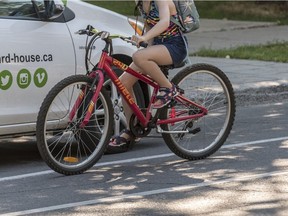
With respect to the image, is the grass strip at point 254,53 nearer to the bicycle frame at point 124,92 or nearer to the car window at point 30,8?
the bicycle frame at point 124,92

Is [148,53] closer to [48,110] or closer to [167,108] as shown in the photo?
[167,108]

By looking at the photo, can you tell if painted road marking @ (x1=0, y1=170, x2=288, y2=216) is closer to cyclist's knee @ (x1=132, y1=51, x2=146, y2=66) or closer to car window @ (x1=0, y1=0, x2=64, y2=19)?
cyclist's knee @ (x1=132, y1=51, x2=146, y2=66)

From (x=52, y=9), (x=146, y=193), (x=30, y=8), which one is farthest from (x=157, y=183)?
(x=30, y=8)

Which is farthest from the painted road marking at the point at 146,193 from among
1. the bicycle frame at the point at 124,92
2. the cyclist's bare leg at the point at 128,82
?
the cyclist's bare leg at the point at 128,82

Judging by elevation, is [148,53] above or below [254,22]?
above

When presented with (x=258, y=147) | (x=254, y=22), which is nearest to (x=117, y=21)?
(x=258, y=147)

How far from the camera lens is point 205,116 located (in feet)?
25.3

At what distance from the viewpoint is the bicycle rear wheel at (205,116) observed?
7449 millimetres

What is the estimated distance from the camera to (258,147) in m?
8.06

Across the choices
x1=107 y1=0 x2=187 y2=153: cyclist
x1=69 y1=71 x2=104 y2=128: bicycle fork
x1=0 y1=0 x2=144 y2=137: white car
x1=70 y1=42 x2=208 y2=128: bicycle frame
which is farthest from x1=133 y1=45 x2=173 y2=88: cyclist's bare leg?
x1=0 y1=0 x2=144 y2=137: white car

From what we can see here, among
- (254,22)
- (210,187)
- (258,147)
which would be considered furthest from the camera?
(254,22)

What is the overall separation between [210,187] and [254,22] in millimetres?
14494

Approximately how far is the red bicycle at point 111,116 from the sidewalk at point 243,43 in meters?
3.70

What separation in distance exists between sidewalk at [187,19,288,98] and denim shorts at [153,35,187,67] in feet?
14.0
